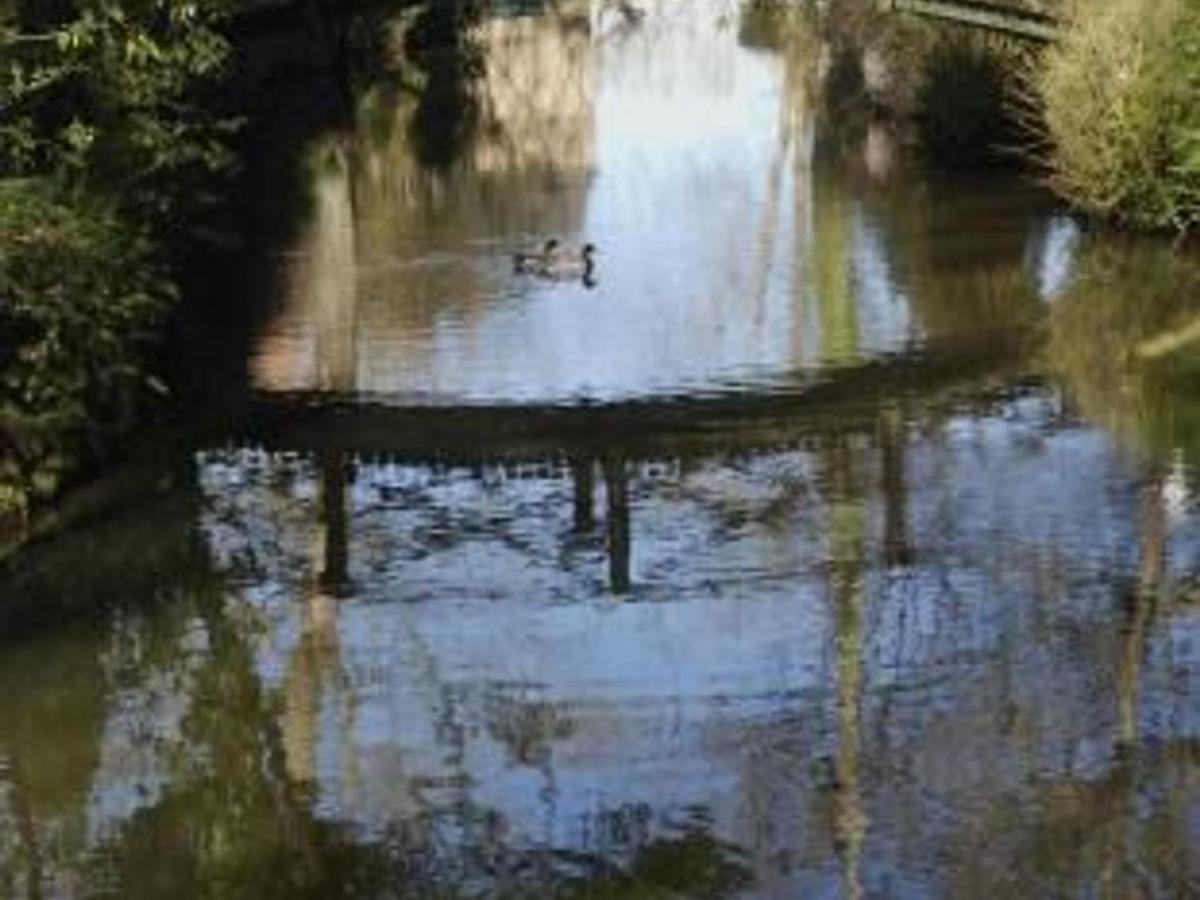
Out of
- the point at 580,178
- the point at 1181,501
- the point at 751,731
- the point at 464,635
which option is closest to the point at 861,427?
the point at 1181,501

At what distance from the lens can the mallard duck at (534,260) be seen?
20844 mm

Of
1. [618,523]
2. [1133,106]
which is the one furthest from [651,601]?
[1133,106]

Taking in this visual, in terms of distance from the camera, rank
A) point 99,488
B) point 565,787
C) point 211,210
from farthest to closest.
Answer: point 211,210
point 99,488
point 565,787

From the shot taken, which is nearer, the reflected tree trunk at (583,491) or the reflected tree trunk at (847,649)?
the reflected tree trunk at (847,649)

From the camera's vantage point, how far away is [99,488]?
14.0 m

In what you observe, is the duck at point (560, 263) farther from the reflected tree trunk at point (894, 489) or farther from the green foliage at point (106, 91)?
the green foliage at point (106, 91)

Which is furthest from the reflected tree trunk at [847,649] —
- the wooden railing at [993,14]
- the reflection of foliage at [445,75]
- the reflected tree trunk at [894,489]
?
the reflection of foliage at [445,75]

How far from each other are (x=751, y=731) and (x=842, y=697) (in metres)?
0.58

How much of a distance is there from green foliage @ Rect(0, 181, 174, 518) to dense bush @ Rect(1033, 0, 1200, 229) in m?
11.2

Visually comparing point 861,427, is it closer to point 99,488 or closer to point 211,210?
point 99,488

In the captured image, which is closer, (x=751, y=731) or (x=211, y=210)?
(x=751, y=731)

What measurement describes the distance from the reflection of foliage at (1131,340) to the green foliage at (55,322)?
636cm

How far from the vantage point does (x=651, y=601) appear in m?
11.8

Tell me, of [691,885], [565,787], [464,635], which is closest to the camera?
[691,885]
